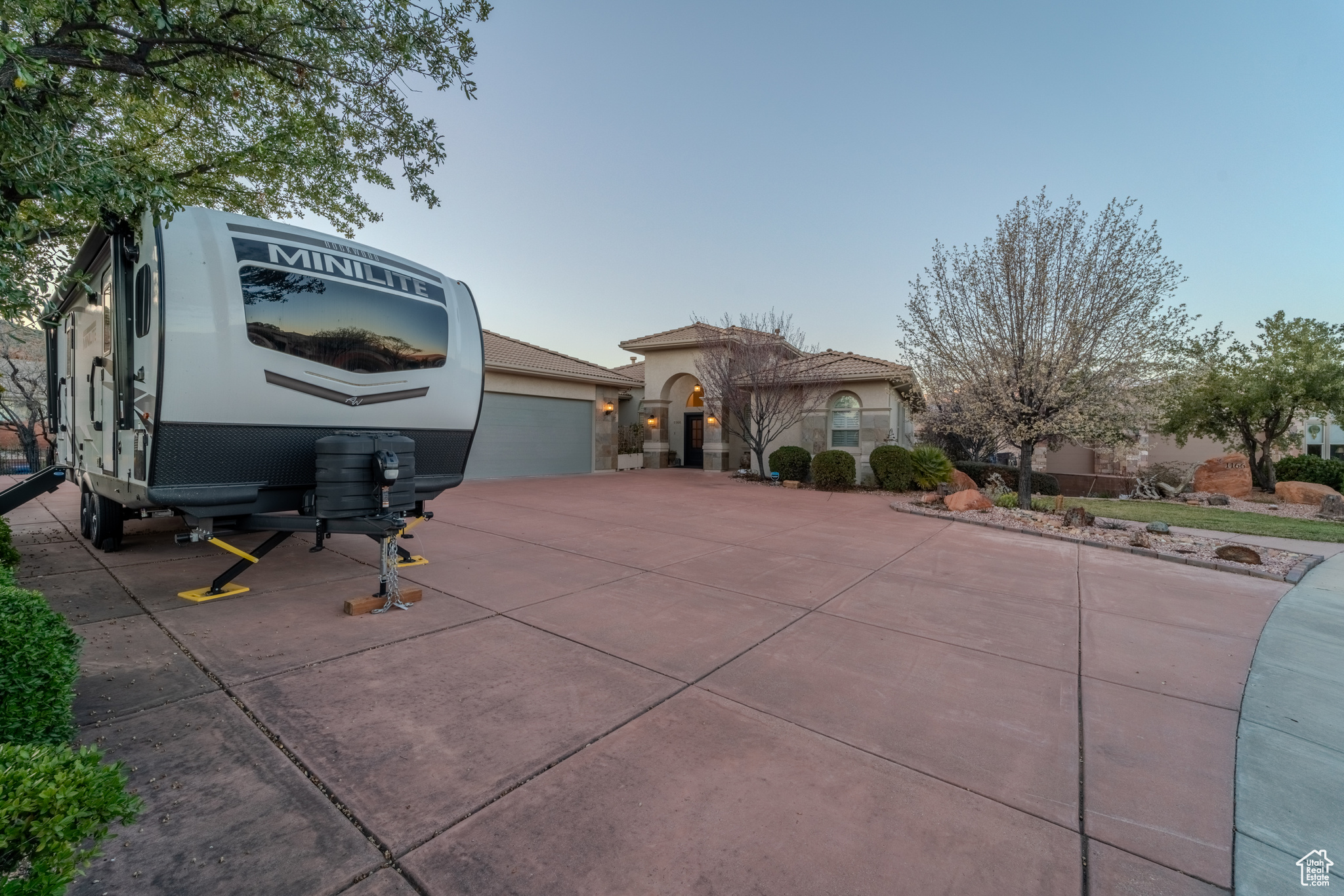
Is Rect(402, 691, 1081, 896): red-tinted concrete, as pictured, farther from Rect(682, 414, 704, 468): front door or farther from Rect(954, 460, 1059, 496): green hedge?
Rect(682, 414, 704, 468): front door

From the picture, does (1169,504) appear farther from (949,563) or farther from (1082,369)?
(949,563)

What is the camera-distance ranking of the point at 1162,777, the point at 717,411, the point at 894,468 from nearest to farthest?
the point at 1162,777 < the point at 894,468 < the point at 717,411

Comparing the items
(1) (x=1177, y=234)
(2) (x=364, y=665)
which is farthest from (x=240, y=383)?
(1) (x=1177, y=234)

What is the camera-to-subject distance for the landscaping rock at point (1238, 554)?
664cm

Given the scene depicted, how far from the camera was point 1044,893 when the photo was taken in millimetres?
1852

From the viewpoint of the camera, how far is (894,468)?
14133 millimetres

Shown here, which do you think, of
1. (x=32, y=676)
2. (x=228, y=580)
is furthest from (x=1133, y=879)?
(x=228, y=580)

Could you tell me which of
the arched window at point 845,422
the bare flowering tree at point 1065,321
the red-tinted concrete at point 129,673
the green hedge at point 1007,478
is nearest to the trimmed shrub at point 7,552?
the red-tinted concrete at point 129,673

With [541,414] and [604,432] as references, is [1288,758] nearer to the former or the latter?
[541,414]

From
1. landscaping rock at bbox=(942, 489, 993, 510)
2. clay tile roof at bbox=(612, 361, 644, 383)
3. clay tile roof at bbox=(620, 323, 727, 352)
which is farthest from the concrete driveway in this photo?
clay tile roof at bbox=(612, 361, 644, 383)

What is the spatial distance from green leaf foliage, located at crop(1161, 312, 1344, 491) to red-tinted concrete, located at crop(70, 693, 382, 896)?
17.3 m

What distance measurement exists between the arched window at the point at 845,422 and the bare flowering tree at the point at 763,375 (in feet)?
1.63

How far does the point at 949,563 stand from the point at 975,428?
6173mm

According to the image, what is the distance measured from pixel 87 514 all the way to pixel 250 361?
203 inches
